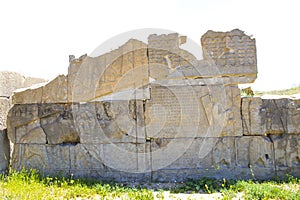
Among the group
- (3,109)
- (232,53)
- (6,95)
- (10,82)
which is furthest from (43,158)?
(232,53)

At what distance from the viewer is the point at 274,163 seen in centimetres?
519

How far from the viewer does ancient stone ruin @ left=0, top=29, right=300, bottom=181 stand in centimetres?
523

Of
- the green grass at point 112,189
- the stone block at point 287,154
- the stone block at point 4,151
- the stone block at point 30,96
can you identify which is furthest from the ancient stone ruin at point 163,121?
the green grass at point 112,189

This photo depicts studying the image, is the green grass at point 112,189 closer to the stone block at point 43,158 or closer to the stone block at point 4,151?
the stone block at point 43,158

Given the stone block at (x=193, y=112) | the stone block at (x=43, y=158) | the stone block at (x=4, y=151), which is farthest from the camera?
the stone block at (x=4, y=151)

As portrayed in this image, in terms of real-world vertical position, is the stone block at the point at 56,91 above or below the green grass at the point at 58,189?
above

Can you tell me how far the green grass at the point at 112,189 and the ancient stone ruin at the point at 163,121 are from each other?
44 cm

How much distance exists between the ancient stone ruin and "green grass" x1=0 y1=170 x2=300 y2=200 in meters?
0.44

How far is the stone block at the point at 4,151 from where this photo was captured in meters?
5.78

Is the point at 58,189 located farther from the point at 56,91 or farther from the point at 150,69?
the point at 150,69

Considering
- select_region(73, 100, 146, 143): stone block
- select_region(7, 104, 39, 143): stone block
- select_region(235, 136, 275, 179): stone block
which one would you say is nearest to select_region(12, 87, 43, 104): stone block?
select_region(7, 104, 39, 143): stone block

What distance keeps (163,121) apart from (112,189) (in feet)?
5.31

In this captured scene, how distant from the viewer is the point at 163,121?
5336mm

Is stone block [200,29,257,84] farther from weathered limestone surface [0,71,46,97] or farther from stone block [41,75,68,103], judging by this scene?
weathered limestone surface [0,71,46,97]
